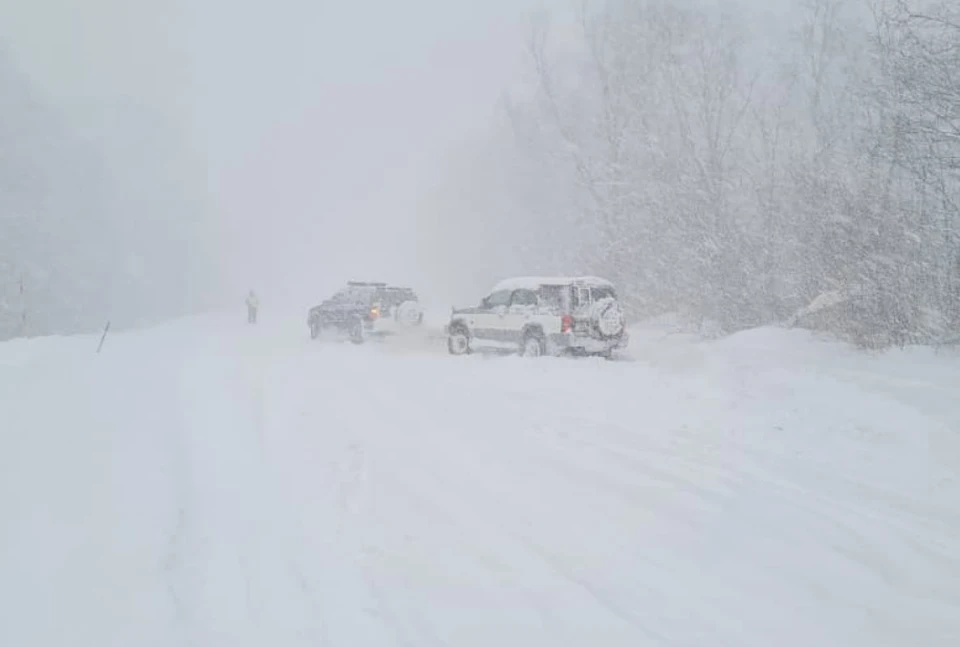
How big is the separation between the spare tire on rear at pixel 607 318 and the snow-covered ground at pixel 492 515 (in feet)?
10.7

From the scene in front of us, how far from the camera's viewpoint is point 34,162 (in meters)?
38.2

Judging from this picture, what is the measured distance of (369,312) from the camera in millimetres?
18516

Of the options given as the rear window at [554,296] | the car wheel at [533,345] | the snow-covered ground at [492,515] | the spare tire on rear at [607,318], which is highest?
the rear window at [554,296]

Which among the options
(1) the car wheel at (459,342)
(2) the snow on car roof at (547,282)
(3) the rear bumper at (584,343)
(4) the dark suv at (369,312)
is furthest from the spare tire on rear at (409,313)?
(3) the rear bumper at (584,343)

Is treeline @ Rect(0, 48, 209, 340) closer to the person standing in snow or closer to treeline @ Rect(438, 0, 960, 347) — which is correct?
the person standing in snow

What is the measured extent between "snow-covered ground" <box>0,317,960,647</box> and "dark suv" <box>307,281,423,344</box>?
822 centimetres

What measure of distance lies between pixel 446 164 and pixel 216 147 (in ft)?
196

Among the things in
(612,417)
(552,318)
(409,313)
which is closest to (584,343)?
(552,318)

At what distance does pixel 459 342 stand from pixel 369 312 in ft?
11.5

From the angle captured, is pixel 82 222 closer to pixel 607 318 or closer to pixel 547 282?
pixel 547 282

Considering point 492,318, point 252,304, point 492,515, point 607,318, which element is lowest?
point 492,515

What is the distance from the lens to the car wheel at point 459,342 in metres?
16.2

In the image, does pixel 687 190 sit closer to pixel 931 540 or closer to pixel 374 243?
pixel 931 540

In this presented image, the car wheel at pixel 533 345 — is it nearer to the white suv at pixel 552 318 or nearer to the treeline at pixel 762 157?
the white suv at pixel 552 318
